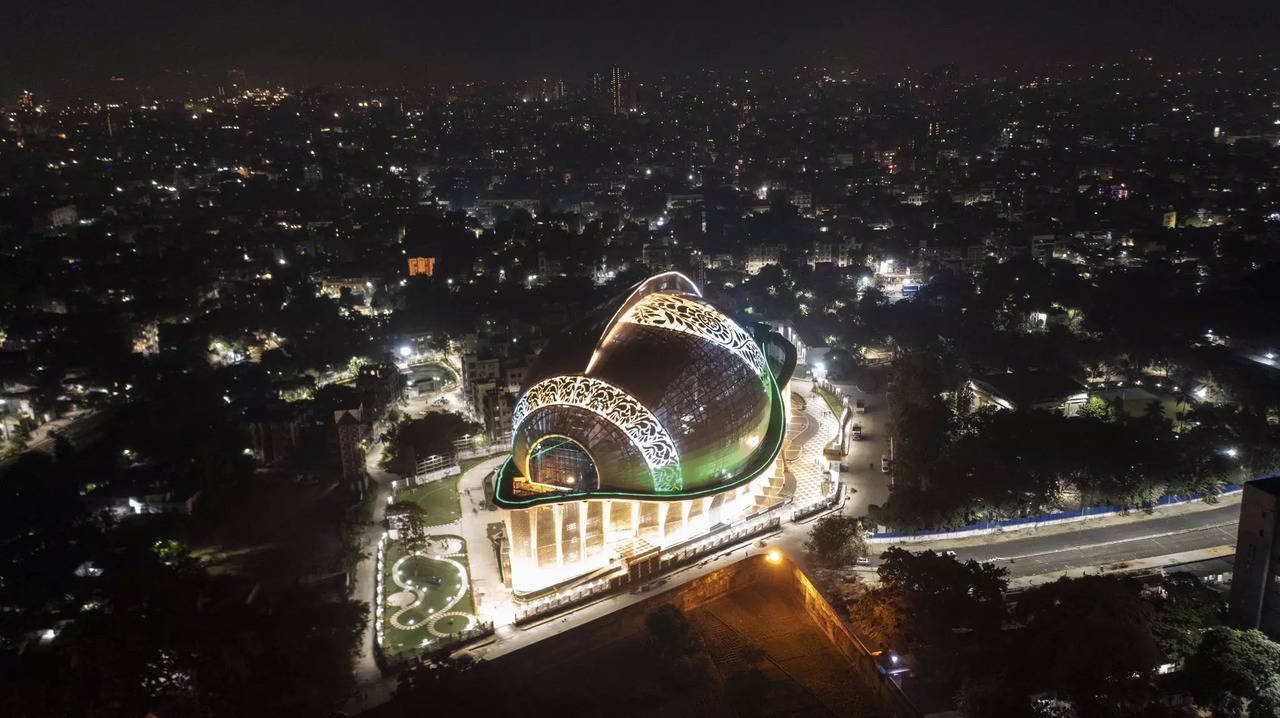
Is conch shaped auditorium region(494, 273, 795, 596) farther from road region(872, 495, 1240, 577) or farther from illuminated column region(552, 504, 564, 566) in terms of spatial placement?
road region(872, 495, 1240, 577)

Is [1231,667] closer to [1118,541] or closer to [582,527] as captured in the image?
[1118,541]

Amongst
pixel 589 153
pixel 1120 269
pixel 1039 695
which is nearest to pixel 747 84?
pixel 589 153

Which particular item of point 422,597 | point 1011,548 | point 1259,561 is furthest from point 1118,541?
point 422,597

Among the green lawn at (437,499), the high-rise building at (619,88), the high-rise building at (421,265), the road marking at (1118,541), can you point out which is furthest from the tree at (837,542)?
the high-rise building at (619,88)

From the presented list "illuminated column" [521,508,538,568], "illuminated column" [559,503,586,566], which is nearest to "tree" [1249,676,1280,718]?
"illuminated column" [559,503,586,566]

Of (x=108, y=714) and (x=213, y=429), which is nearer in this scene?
(x=108, y=714)

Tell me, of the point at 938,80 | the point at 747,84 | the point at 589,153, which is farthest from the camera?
the point at 747,84

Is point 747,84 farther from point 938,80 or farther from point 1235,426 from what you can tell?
point 1235,426
